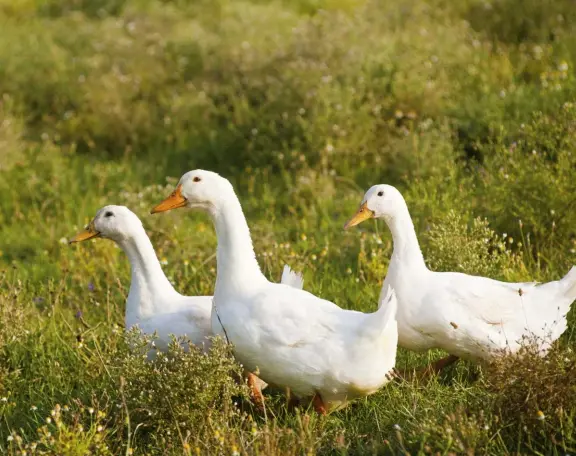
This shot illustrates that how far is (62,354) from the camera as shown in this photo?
5648 mm

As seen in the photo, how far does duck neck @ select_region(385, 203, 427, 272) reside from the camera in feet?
16.3

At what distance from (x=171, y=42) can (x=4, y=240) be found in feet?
15.0

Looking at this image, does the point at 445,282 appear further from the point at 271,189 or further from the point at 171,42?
the point at 171,42

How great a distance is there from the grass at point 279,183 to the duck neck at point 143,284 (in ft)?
0.76

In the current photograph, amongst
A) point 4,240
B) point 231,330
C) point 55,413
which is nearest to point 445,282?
point 231,330

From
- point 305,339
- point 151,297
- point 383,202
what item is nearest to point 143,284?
point 151,297

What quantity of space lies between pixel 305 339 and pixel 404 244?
95cm

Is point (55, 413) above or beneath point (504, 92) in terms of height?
beneath

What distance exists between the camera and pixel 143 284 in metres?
5.29

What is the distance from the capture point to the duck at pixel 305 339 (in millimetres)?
4332

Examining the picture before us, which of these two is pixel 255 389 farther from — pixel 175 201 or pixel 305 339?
pixel 175 201

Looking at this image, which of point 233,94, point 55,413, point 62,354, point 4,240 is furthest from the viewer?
point 233,94

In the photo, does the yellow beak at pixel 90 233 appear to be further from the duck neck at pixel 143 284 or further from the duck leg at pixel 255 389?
the duck leg at pixel 255 389

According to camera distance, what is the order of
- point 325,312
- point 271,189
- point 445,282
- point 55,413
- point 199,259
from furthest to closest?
point 271,189 → point 199,259 → point 445,282 → point 325,312 → point 55,413
